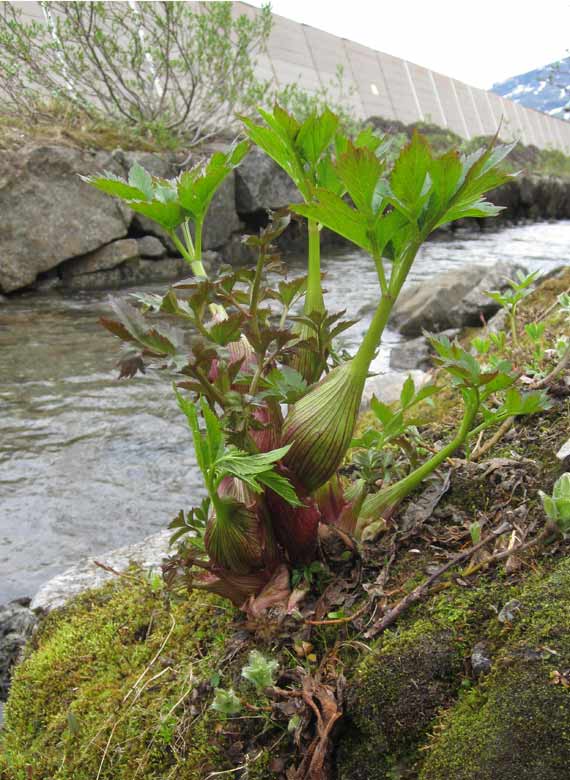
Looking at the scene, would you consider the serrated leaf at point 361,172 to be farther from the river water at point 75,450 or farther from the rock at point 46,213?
the rock at point 46,213

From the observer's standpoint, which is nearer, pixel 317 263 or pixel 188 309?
pixel 188 309

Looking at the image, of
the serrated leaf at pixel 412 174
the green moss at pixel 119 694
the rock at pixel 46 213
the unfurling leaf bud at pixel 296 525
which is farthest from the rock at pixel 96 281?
the serrated leaf at pixel 412 174

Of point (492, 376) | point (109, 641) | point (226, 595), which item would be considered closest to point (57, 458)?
point (109, 641)

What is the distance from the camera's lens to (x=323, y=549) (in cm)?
137

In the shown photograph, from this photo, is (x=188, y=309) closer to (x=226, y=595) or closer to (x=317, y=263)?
(x=317, y=263)

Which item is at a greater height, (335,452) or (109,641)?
(335,452)

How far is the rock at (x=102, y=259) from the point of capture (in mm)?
9117

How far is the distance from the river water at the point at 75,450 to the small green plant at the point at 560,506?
90cm

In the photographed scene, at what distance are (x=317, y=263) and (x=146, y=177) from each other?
40 centimetres

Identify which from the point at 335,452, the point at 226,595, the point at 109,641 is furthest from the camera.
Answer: the point at 109,641

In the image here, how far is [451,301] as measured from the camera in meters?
6.65

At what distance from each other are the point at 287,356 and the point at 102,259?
8.58 meters

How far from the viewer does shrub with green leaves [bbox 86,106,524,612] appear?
42.3 inches

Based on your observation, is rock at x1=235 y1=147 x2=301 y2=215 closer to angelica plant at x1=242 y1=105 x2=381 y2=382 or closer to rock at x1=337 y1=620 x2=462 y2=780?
angelica plant at x1=242 y1=105 x2=381 y2=382
